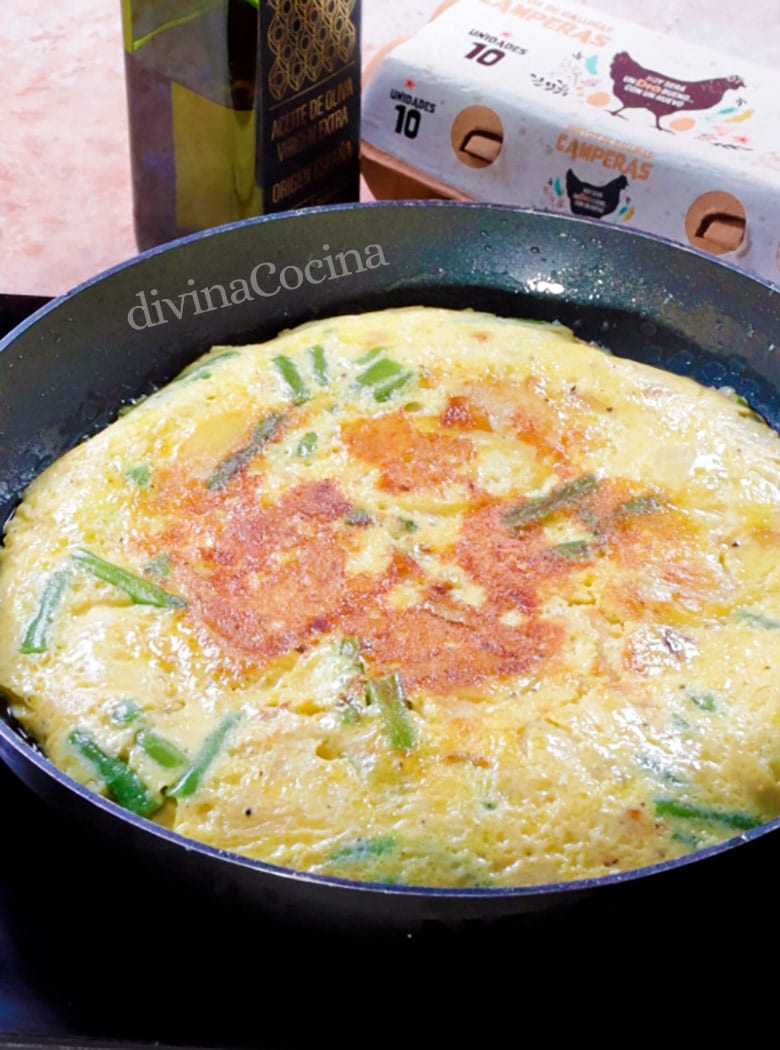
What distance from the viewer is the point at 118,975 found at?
134 centimetres

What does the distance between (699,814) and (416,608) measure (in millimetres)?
436

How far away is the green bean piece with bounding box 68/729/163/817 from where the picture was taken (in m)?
1.38

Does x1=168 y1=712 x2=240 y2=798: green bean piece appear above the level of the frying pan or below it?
below

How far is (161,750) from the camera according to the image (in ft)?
4.65

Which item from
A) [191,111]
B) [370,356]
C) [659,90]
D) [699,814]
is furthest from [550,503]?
[659,90]

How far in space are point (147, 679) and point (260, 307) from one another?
840 millimetres

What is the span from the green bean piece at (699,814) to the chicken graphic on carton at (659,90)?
150 centimetres

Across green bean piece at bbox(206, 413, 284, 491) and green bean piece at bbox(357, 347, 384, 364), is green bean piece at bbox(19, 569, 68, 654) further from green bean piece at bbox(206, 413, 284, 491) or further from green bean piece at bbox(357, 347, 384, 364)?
green bean piece at bbox(357, 347, 384, 364)

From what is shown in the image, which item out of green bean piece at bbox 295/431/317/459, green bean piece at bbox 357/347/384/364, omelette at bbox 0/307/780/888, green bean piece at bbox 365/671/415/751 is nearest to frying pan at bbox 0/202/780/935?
omelette at bbox 0/307/780/888

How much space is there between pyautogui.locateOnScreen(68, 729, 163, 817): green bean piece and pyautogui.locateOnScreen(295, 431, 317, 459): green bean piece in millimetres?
558

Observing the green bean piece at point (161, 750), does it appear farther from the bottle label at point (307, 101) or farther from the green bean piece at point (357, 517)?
the bottle label at point (307, 101)

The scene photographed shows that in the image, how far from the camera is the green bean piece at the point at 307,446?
180 cm

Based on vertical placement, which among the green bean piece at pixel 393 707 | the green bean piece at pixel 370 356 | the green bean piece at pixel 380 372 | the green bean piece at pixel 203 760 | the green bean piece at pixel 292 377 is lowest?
the green bean piece at pixel 203 760

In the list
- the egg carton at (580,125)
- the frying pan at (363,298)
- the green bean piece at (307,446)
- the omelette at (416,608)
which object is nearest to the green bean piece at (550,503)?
the omelette at (416,608)
